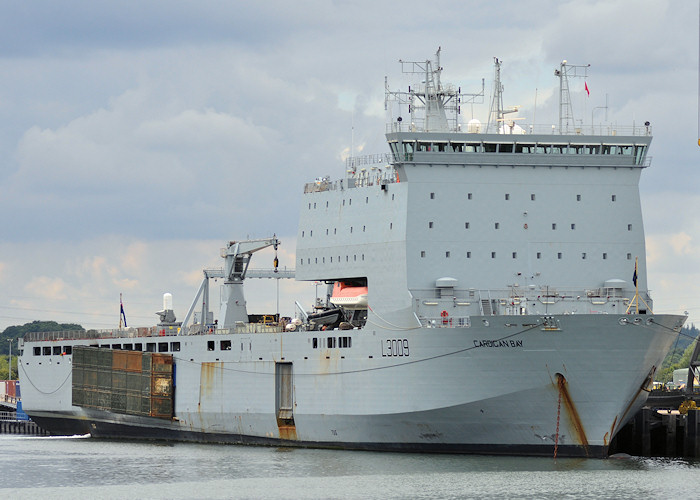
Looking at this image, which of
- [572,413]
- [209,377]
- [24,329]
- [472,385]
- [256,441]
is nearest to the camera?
[572,413]

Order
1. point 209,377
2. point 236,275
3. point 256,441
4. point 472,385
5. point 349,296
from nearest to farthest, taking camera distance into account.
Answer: point 472,385 < point 349,296 < point 256,441 < point 209,377 < point 236,275

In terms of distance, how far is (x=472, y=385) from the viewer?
130 ft

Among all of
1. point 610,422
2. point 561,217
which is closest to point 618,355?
point 610,422

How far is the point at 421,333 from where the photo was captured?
132 ft

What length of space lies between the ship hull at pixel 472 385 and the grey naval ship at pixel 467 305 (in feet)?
0.16

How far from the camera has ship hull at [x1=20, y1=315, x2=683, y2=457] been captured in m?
38.7

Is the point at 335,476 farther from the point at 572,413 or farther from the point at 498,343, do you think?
the point at 572,413

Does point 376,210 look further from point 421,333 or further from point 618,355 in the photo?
point 618,355

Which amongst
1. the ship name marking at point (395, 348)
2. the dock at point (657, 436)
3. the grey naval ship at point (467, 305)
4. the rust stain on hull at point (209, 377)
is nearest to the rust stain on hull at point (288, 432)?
the grey naval ship at point (467, 305)

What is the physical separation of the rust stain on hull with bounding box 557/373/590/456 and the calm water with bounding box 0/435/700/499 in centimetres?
68

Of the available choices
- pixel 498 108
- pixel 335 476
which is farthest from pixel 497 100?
pixel 335 476

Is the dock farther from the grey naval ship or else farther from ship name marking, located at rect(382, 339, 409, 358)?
ship name marking, located at rect(382, 339, 409, 358)

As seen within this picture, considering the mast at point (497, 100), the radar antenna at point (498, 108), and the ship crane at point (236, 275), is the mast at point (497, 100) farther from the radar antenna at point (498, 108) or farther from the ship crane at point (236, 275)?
the ship crane at point (236, 275)

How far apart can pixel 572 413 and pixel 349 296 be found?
30.1 feet
